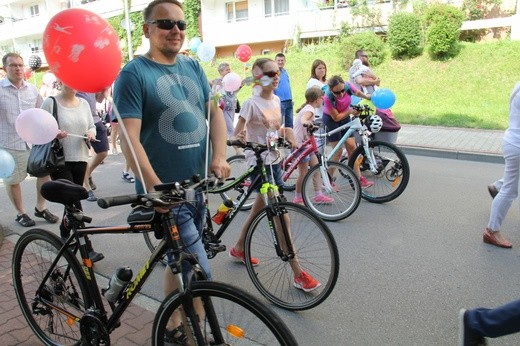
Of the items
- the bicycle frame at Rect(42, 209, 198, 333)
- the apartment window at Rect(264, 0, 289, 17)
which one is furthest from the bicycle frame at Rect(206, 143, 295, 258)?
the apartment window at Rect(264, 0, 289, 17)

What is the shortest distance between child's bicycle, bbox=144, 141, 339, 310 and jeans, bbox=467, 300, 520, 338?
3.50 feet

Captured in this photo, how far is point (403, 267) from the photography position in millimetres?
4008

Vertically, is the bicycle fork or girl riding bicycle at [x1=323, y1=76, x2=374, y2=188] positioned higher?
girl riding bicycle at [x1=323, y1=76, x2=374, y2=188]

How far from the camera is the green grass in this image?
12.2m

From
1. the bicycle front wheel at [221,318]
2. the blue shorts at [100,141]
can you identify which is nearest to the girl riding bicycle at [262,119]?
the bicycle front wheel at [221,318]

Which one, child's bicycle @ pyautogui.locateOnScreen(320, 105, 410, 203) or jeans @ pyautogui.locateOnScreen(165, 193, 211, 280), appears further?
child's bicycle @ pyautogui.locateOnScreen(320, 105, 410, 203)

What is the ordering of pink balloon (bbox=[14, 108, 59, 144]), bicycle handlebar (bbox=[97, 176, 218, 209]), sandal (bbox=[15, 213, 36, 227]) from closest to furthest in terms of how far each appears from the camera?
bicycle handlebar (bbox=[97, 176, 218, 209]) < pink balloon (bbox=[14, 108, 59, 144]) < sandal (bbox=[15, 213, 36, 227])

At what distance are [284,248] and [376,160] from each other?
304 centimetres

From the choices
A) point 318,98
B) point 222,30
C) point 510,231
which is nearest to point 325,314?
point 510,231

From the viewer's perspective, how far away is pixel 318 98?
18.7 ft

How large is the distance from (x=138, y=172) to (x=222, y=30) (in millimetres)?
29336

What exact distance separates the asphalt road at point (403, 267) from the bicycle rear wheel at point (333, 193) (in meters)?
0.19

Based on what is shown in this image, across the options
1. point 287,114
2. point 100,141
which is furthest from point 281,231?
point 100,141

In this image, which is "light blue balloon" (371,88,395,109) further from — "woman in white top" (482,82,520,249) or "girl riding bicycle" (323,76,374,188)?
"woman in white top" (482,82,520,249)
